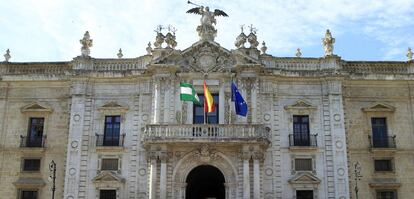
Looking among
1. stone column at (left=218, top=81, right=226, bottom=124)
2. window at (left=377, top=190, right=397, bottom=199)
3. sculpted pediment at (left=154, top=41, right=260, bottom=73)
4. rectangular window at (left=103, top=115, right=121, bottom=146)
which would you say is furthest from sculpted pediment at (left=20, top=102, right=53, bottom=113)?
window at (left=377, top=190, right=397, bottom=199)

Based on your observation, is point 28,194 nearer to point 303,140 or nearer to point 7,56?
point 7,56

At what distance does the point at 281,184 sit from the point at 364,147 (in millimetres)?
5074

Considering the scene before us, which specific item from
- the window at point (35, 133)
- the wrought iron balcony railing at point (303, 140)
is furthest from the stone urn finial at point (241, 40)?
the window at point (35, 133)

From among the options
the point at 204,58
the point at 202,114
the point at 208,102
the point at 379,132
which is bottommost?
the point at 379,132

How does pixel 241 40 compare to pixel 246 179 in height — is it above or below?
above

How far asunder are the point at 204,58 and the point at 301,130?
6671 mm

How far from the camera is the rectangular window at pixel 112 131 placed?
28.7m

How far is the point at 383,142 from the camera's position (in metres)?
28.7

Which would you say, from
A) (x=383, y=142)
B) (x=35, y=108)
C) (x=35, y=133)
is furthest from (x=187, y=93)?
(x=383, y=142)

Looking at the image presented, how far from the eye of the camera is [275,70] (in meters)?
28.9

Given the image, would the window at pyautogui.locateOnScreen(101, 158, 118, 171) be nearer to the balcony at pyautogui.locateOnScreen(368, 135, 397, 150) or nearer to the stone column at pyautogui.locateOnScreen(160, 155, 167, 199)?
the stone column at pyautogui.locateOnScreen(160, 155, 167, 199)

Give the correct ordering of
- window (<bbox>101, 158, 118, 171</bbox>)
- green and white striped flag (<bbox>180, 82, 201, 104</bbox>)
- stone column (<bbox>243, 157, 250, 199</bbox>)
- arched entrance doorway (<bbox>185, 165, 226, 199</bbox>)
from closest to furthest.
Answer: stone column (<bbox>243, 157, 250, 199</bbox>) → green and white striped flag (<bbox>180, 82, 201, 104</bbox>) → window (<bbox>101, 158, 118, 171</bbox>) → arched entrance doorway (<bbox>185, 165, 226, 199</bbox>)

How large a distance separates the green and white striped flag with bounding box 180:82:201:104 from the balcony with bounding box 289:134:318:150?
5665 millimetres

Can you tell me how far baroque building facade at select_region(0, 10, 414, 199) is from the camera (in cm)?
2738
